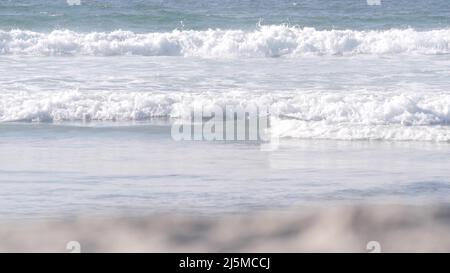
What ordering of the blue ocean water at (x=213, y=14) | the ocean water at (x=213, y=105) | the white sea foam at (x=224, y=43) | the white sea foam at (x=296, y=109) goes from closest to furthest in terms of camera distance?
the ocean water at (x=213, y=105)
the white sea foam at (x=296, y=109)
the white sea foam at (x=224, y=43)
the blue ocean water at (x=213, y=14)

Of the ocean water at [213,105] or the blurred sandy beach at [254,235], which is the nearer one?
the blurred sandy beach at [254,235]

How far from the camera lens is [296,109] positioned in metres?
12.4

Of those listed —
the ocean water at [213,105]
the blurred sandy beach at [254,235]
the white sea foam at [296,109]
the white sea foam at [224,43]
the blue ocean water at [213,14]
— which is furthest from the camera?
the blue ocean water at [213,14]

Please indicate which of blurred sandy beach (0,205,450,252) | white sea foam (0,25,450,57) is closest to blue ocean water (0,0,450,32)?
white sea foam (0,25,450,57)

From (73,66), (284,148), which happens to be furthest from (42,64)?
(284,148)

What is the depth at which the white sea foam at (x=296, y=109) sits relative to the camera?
423 inches

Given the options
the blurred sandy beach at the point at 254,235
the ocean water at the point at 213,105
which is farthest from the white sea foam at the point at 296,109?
the blurred sandy beach at the point at 254,235

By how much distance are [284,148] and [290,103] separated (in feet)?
9.40

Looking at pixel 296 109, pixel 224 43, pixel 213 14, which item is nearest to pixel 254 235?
pixel 296 109

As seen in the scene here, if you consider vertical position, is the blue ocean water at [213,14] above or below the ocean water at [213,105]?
above

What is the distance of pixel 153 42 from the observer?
22.3m

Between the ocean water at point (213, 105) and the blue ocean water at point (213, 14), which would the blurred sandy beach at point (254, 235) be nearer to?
the ocean water at point (213, 105)

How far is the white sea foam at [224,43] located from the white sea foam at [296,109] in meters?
8.29

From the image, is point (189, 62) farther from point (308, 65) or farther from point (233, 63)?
point (308, 65)
